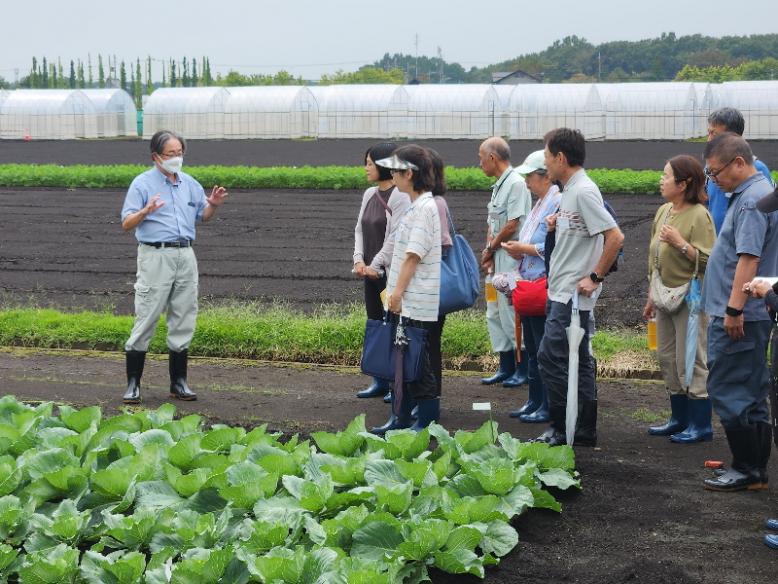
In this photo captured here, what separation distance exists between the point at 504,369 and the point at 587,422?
192cm

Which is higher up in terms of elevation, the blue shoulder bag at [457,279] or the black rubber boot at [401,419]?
the blue shoulder bag at [457,279]

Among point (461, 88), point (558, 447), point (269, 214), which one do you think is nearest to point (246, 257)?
point (269, 214)

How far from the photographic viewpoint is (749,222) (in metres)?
5.59

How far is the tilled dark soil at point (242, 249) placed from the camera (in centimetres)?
1271

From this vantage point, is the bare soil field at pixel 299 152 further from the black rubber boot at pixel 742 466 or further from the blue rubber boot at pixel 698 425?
the black rubber boot at pixel 742 466

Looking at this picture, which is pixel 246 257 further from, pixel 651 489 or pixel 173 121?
pixel 173 121


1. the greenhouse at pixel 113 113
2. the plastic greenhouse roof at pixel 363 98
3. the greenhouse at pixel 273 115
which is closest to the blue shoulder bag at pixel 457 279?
the plastic greenhouse roof at pixel 363 98

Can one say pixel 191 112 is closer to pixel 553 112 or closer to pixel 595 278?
pixel 553 112

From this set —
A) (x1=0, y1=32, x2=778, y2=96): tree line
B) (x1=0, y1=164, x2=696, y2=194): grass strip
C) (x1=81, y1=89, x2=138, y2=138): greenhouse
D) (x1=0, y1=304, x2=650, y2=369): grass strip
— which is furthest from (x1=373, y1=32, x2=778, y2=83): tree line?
(x1=0, y1=304, x2=650, y2=369): grass strip

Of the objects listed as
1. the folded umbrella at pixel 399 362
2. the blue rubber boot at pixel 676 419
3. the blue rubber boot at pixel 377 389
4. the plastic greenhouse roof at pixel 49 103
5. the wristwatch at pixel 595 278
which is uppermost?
the plastic greenhouse roof at pixel 49 103

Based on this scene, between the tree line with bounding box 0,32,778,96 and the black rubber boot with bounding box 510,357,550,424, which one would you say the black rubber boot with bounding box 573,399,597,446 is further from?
the tree line with bounding box 0,32,778,96

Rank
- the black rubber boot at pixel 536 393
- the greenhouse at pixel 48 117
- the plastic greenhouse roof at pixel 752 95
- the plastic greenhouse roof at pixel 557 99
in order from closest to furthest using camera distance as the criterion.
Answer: the black rubber boot at pixel 536 393, the plastic greenhouse roof at pixel 752 95, the plastic greenhouse roof at pixel 557 99, the greenhouse at pixel 48 117

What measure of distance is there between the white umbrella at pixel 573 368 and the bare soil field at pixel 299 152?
2369 centimetres

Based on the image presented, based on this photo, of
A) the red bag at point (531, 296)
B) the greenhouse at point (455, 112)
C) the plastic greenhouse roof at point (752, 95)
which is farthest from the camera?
the greenhouse at point (455, 112)
